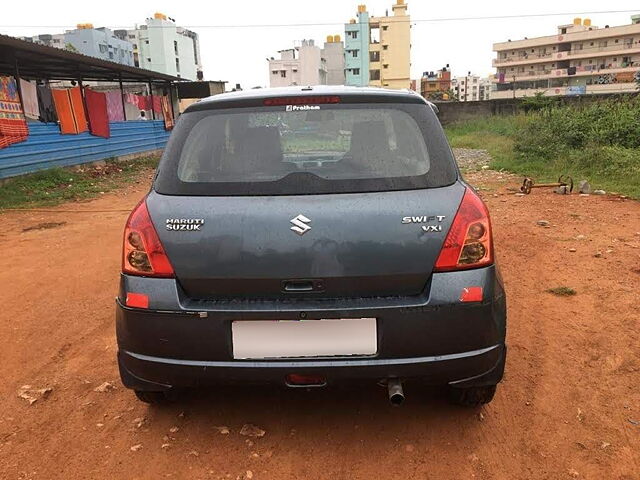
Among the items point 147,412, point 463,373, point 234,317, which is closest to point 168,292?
point 234,317

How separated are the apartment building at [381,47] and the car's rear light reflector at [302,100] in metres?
62.1

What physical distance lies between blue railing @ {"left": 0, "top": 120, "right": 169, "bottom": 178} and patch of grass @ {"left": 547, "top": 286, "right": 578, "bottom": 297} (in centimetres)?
1099

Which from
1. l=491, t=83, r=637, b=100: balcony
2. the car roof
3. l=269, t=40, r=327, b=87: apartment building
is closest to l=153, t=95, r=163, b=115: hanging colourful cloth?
the car roof

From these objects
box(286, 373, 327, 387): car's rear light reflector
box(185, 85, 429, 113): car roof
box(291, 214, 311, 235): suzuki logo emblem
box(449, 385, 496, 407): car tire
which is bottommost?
box(449, 385, 496, 407): car tire

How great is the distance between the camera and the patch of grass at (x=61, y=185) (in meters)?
9.98

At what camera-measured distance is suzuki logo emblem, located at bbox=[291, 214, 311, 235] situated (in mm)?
2064

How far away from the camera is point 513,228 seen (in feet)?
21.6

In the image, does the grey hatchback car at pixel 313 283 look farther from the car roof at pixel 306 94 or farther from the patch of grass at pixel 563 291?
the patch of grass at pixel 563 291

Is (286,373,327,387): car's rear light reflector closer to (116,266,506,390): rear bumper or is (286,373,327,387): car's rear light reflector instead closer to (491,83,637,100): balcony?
(116,266,506,390): rear bumper

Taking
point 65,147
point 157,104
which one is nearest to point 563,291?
point 65,147

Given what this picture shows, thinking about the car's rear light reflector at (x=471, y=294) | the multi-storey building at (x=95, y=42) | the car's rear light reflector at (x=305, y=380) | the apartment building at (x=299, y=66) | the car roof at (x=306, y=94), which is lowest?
the car's rear light reflector at (x=305, y=380)

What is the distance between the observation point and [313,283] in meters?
2.06

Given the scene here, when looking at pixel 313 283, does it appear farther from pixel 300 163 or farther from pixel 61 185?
pixel 61 185

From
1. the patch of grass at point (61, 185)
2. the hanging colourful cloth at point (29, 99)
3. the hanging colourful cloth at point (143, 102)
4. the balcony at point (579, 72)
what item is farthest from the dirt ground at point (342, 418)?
the balcony at point (579, 72)
